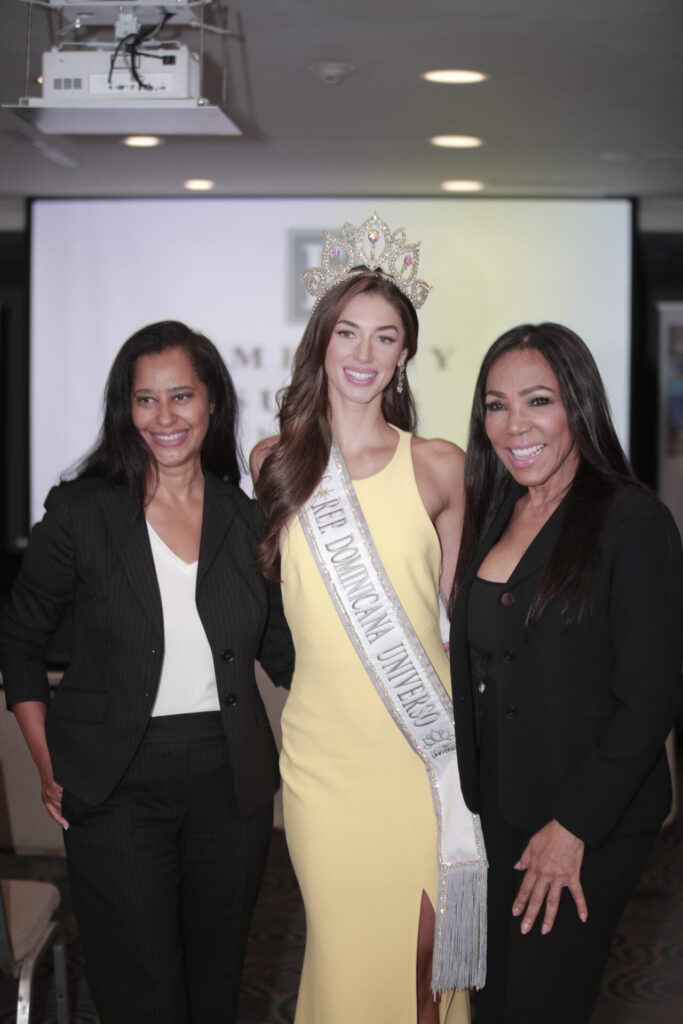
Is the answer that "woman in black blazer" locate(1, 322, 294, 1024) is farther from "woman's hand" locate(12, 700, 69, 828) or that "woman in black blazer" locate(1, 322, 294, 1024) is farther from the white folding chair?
the white folding chair

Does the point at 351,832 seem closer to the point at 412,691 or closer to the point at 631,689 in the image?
the point at 412,691

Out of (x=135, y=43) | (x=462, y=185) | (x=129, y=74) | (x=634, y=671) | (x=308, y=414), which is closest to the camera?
(x=634, y=671)

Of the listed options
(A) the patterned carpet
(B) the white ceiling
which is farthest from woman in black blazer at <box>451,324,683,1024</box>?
(B) the white ceiling

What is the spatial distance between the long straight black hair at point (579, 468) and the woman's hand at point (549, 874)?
32 cm

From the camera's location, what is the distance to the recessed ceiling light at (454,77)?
4.68m

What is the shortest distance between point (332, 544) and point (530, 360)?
1.79 ft

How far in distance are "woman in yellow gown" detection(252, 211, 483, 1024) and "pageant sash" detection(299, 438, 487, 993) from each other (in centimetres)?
2

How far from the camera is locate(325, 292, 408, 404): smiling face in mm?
2311

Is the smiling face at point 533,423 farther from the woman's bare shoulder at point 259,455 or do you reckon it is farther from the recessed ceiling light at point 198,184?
the recessed ceiling light at point 198,184

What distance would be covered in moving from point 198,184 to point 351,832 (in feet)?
18.9

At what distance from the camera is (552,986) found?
6.17 ft

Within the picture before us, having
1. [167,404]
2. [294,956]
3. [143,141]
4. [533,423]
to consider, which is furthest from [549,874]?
[143,141]

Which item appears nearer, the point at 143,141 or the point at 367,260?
the point at 367,260

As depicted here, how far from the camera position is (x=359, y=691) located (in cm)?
225
